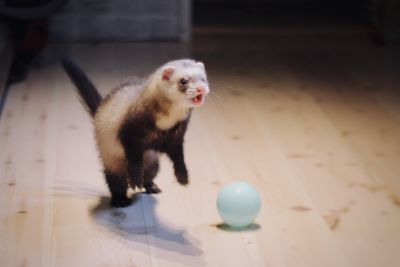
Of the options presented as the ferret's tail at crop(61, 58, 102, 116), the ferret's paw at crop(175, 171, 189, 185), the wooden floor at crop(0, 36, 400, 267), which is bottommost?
the wooden floor at crop(0, 36, 400, 267)

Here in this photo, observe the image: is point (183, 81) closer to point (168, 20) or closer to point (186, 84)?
point (186, 84)

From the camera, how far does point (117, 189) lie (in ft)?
9.57

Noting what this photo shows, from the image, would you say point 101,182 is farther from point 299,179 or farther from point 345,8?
point 345,8

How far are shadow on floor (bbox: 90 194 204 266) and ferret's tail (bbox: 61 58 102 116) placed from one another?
1.16 ft

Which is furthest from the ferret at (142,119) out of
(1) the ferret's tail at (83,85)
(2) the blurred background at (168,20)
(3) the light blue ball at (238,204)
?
(2) the blurred background at (168,20)

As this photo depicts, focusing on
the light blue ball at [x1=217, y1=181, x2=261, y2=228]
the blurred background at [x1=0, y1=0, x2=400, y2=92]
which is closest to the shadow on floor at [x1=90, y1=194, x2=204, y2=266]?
the light blue ball at [x1=217, y1=181, x2=261, y2=228]

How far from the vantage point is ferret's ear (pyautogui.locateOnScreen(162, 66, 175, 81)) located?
8.41 feet

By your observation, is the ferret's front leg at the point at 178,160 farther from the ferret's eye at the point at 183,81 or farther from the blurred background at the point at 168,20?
the blurred background at the point at 168,20

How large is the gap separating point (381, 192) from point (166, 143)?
0.93 meters

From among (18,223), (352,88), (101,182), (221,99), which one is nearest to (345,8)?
(352,88)

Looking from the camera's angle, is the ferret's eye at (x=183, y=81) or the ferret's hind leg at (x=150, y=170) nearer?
the ferret's eye at (x=183, y=81)

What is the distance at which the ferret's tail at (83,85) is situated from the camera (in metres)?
2.97

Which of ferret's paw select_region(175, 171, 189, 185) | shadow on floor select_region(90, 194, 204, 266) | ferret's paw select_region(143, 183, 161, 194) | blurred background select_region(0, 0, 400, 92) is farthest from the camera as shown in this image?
blurred background select_region(0, 0, 400, 92)

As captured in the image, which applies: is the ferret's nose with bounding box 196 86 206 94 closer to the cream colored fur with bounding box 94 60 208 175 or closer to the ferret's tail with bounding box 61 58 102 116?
the cream colored fur with bounding box 94 60 208 175
